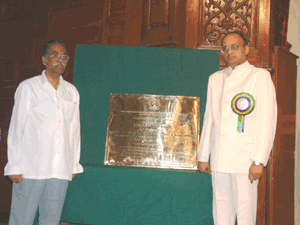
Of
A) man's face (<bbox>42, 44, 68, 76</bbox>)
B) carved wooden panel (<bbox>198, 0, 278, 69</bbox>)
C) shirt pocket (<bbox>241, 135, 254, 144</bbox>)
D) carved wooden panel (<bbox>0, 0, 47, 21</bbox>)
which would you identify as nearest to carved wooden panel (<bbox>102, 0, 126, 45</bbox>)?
carved wooden panel (<bbox>0, 0, 47, 21</bbox>)

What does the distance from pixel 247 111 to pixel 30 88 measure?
4.73 feet

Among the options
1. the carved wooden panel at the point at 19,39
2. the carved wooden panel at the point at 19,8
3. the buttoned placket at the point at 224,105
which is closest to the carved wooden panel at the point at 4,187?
the carved wooden panel at the point at 19,39

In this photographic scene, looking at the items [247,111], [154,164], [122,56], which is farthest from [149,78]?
[247,111]

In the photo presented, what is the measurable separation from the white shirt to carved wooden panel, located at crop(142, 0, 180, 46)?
5.94 ft

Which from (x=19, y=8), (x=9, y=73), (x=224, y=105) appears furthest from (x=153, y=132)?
(x=19, y=8)

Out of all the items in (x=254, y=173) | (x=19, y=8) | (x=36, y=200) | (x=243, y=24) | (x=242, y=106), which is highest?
(x=19, y=8)

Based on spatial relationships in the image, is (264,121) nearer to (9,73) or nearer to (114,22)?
(114,22)

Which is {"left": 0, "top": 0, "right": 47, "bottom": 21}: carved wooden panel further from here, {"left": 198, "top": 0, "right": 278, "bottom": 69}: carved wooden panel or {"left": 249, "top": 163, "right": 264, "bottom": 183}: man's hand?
{"left": 249, "top": 163, "right": 264, "bottom": 183}: man's hand

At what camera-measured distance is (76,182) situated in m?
2.65

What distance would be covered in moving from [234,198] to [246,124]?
1.62 feet

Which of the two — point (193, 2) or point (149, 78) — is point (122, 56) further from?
point (193, 2)

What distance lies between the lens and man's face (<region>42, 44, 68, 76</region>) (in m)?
2.00

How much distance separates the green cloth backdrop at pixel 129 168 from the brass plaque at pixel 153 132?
0.32 ft

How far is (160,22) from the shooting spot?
11.2 ft
